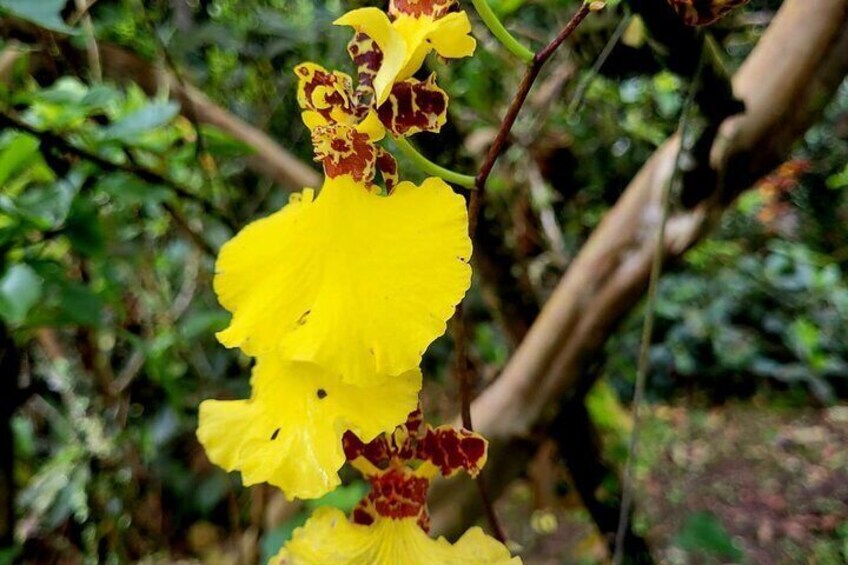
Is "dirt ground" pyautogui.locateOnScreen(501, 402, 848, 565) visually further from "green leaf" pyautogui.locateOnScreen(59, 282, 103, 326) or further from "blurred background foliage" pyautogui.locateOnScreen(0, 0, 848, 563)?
"green leaf" pyautogui.locateOnScreen(59, 282, 103, 326)

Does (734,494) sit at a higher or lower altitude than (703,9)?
lower

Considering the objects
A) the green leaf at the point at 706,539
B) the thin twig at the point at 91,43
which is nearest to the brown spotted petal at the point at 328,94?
the thin twig at the point at 91,43

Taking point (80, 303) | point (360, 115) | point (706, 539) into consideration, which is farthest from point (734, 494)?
point (360, 115)

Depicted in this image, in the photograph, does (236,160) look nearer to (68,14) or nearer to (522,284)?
(68,14)

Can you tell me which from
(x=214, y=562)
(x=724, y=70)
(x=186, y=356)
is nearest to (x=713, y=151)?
(x=724, y=70)

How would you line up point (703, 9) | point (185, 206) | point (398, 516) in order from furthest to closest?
point (185, 206) < point (398, 516) < point (703, 9)

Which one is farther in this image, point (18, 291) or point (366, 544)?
point (18, 291)

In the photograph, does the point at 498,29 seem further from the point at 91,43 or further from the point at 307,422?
the point at 91,43
